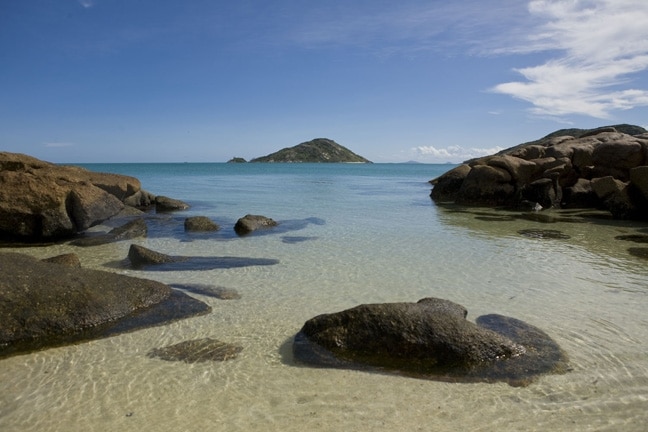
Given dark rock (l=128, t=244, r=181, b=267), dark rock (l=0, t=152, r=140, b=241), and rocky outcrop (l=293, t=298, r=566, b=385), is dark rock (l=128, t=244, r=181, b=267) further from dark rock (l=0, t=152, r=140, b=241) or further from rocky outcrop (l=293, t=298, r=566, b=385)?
rocky outcrop (l=293, t=298, r=566, b=385)

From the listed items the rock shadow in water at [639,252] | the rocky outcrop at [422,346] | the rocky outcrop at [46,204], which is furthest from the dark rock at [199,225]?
the rock shadow in water at [639,252]

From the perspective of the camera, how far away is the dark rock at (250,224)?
52.2 feet

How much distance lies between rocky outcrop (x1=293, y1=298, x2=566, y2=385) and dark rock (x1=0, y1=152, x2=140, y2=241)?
10.2 metres

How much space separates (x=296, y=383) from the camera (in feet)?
17.4

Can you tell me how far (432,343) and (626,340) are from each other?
125 inches

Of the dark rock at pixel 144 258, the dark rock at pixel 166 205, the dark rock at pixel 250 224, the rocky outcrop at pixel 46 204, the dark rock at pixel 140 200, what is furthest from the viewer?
the dark rock at pixel 166 205

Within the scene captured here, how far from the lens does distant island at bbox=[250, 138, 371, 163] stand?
178 metres

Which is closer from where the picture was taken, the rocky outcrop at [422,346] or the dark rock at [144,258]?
the rocky outcrop at [422,346]

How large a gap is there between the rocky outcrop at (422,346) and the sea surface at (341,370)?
22 cm

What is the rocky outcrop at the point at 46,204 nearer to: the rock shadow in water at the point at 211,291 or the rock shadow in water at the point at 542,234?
the rock shadow in water at the point at 211,291

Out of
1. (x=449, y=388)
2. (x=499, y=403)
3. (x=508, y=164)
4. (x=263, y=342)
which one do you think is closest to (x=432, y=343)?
(x=449, y=388)

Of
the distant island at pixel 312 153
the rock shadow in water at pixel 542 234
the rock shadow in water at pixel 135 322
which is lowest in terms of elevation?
the rock shadow in water at pixel 135 322

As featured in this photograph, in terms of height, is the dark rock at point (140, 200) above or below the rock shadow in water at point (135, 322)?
above

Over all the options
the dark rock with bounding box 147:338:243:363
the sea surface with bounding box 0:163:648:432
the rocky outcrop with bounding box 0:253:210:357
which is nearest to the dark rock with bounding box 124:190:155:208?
the sea surface with bounding box 0:163:648:432
